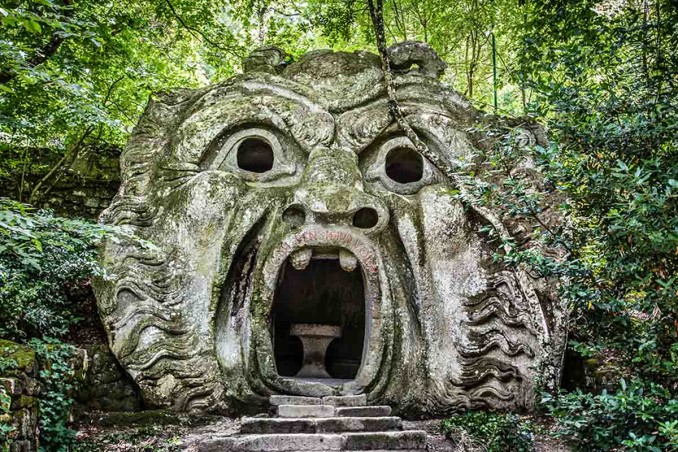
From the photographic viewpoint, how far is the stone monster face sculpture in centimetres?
578

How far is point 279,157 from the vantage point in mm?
6508

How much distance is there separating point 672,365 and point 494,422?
80.3 inches

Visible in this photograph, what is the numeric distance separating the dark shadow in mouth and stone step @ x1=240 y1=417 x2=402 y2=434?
2.42 metres

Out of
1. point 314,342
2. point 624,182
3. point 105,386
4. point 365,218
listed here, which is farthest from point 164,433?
point 624,182

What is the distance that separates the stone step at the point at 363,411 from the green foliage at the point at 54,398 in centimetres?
220

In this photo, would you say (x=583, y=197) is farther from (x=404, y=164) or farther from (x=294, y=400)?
(x=404, y=164)

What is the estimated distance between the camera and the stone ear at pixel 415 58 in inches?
273

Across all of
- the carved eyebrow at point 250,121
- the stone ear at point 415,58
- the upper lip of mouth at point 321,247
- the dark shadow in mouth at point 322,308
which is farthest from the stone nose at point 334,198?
the dark shadow in mouth at point 322,308

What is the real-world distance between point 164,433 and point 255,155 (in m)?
3.21

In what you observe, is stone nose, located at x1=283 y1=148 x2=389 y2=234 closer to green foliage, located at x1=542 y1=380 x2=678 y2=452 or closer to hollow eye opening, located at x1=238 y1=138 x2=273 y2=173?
hollow eye opening, located at x1=238 y1=138 x2=273 y2=173

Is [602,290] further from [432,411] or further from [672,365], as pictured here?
[432,411]

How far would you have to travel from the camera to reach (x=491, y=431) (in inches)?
199

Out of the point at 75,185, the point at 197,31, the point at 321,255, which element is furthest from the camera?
the point at 197,31

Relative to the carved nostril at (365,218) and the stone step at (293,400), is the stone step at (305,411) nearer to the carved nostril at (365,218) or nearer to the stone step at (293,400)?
the stone step at (293,400)
